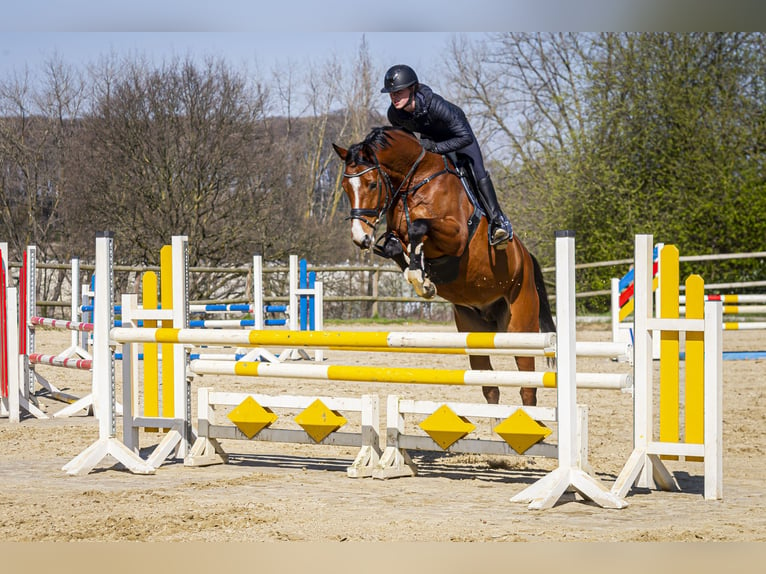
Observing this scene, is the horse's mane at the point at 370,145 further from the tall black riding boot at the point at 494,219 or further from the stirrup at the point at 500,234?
the stirrup at the point at 500,234

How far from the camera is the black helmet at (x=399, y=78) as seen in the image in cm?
454

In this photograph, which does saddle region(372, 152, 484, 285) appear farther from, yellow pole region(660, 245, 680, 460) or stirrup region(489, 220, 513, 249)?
yellow pole region(660, 245, 680, 460)

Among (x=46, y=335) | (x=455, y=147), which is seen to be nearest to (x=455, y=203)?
(x=455, y=147)

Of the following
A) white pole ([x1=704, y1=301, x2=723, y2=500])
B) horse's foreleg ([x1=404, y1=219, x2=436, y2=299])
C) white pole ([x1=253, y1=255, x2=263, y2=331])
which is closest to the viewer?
white pole ([x1=704, y1=301, x2=723, y2=500])

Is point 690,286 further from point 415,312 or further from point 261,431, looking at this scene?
point 415,312

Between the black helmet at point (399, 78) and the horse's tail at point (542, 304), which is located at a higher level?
the black helmet at point (399, 78)

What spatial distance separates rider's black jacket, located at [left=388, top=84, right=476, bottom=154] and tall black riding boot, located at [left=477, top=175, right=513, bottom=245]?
247 mm

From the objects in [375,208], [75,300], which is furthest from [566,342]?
[75,300]

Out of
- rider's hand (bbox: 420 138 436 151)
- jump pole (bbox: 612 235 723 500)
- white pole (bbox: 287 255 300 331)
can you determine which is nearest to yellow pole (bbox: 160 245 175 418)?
rider's hand (bbox: 420 138 436 151)

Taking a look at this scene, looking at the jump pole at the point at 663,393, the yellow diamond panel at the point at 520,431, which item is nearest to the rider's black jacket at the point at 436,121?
the jump pole at the point at 663,393

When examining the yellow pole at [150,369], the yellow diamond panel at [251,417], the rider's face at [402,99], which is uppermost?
the rider's face at [402,99]

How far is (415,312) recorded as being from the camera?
16.5m

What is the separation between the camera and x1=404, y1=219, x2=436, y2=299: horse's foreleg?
454 cm

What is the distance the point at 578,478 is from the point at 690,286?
945 mm
